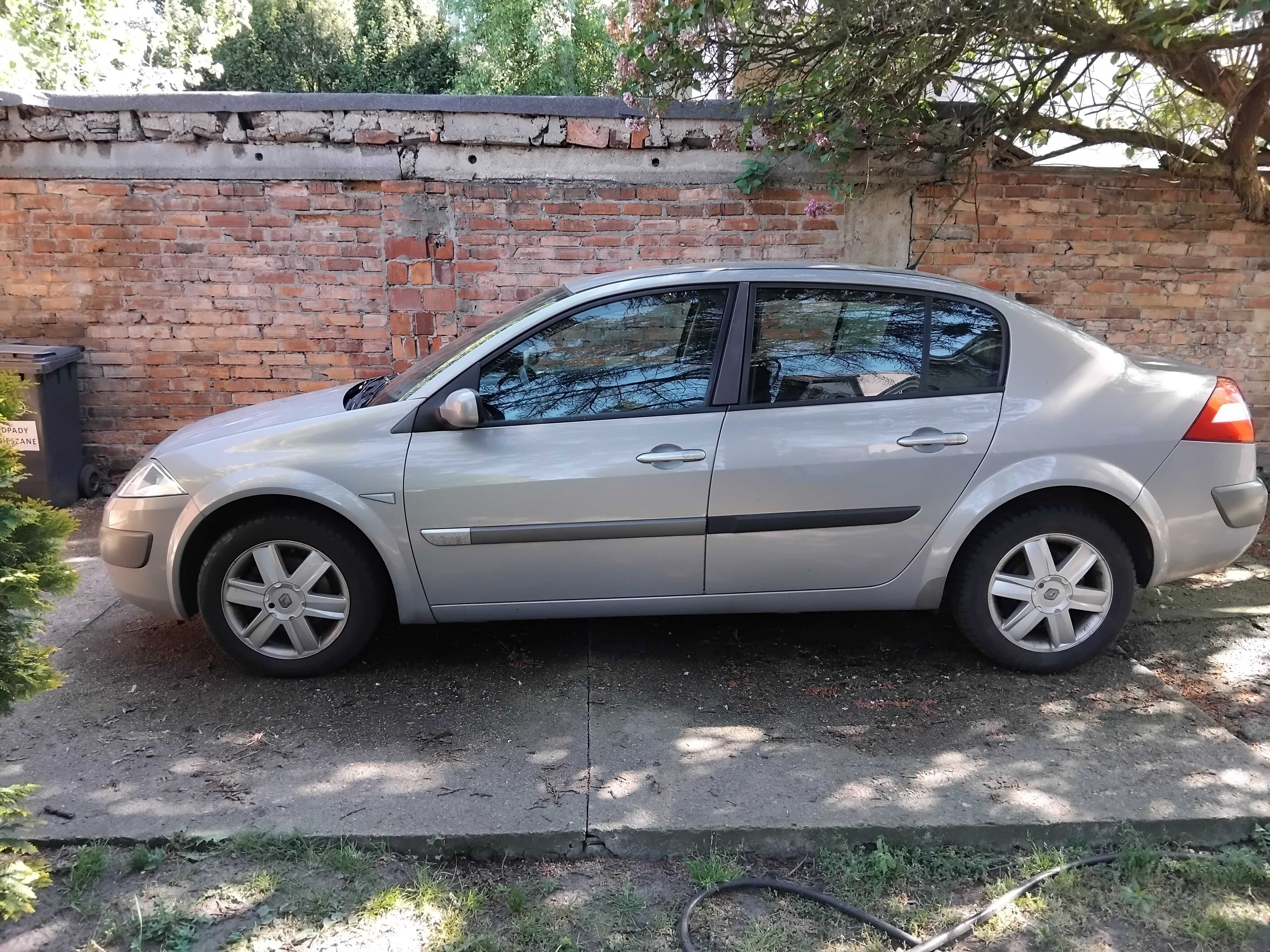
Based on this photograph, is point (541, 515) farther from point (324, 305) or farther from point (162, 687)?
point (324, 305)

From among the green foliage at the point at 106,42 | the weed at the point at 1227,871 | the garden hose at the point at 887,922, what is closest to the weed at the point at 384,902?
the garden hose at the point at 887,922

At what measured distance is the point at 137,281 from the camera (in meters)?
6.45

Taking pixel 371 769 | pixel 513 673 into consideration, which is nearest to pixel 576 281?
pixel 513 673

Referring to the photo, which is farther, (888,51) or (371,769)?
(888,51)

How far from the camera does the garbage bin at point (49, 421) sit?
6.01 metres

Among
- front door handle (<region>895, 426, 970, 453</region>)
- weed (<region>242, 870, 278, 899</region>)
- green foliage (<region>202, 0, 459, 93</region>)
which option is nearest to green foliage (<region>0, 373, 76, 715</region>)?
weed (<region>242, 870, 278, 899</region>)

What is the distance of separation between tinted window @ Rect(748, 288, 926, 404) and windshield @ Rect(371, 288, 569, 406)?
34.2 inches

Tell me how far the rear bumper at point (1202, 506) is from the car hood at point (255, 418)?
3.33 metres

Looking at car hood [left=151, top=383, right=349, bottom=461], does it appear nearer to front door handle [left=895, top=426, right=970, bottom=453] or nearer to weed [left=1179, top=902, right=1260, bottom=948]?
front door handle [left=895, top=426, right=970, bottom=453]

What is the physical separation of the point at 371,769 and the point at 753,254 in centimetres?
452

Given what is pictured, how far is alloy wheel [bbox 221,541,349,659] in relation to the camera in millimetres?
3684

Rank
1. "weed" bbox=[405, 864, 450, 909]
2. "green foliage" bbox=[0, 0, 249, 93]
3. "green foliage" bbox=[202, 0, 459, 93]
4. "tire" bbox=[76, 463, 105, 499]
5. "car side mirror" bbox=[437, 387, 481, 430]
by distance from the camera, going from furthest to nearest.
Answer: "green foliage" bbox=[202, 0, 459, 93] < "green foliage" bbox=[0, 0, 249, 93] < "tire" bbox=[76, 463, 105, 499] < "car side mirror" bbox=[437, 387, 481, 430] < "weed" bbox=[405, 864, 450, 909]

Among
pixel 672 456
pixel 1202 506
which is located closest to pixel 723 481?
pixel 672 456

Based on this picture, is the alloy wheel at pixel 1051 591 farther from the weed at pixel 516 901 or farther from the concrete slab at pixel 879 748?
the weed at pixel 516 901
